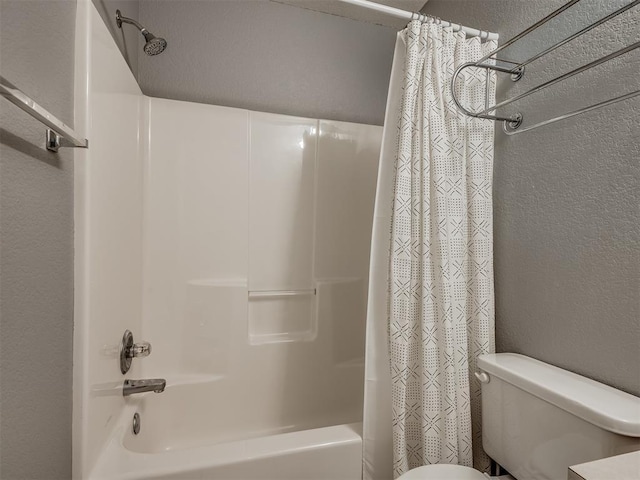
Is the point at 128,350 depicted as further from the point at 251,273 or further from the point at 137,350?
the point at 251,273

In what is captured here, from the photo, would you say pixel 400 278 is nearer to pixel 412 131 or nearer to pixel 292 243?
pixel 412 131

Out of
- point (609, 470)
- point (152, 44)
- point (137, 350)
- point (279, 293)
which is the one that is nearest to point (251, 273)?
point (279, 293)

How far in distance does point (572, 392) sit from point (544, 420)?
0.11 metres

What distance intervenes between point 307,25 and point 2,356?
2033 millimetres

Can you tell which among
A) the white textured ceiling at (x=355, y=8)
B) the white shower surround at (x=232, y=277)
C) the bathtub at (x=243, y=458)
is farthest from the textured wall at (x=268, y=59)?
the bathtub at (x=243, y=458)

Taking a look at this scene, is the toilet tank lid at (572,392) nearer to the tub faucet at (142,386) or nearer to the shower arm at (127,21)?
the tub faucet at (142,386)

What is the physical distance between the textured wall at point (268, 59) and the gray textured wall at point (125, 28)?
77mm

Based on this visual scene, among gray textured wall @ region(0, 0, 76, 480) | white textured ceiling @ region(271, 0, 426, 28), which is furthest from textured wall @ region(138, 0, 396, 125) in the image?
gray textured wall @ region(0, 0, 76, 480)

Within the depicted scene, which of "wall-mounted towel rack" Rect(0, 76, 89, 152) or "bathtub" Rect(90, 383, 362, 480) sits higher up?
"wall-mounted towel rack" Rect(0, 76, 89, 152)

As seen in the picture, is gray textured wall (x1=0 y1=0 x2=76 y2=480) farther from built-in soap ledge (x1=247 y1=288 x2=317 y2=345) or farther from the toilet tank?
the toilet tank

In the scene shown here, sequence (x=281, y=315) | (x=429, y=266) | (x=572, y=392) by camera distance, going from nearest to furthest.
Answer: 1. (x=572, y=392)
2. (x=429, y=266)
3. (x=281, y=315)

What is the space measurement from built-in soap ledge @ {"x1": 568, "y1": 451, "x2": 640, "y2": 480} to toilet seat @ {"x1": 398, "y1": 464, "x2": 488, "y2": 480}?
1.86 feet

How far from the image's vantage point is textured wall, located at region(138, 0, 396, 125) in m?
1.75

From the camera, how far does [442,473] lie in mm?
998
